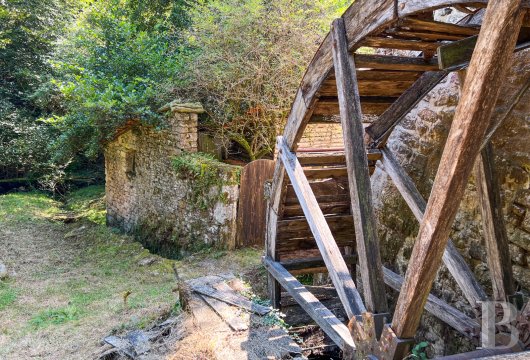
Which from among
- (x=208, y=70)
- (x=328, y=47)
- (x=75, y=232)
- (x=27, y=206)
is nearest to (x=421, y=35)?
(x=328, y=47)

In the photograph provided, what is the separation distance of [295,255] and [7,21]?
1359cm

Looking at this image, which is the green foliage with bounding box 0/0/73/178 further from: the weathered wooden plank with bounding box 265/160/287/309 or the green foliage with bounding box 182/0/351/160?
the weathered wooden plank with bounding box 265/160/287/309

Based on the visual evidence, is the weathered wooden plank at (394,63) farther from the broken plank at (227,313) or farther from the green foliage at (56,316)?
the green foliage at (56,316)

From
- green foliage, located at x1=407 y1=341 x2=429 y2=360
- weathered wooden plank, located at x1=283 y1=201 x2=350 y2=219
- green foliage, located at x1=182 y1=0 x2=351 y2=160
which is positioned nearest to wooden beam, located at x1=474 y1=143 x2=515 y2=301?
green foliage, located at x1=407 y1=341 x2=429 y2=360

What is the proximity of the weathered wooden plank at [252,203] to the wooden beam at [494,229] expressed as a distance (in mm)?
4576

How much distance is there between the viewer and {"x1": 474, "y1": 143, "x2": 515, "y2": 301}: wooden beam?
2.74 meters

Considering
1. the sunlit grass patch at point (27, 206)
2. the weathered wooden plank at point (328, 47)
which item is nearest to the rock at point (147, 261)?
the weathered wooden plank at point (328, 47)

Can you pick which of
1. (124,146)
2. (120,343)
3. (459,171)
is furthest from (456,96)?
(124,146)

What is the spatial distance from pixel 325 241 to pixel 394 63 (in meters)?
1.42

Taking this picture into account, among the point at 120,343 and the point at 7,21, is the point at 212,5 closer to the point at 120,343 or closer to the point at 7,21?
the point at 120,343

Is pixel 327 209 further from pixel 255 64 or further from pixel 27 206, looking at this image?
pixel 27 206

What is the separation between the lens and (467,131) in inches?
63.9

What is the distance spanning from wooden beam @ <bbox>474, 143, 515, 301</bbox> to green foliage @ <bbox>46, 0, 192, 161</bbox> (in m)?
6.23

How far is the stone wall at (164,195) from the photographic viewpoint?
724 cm
